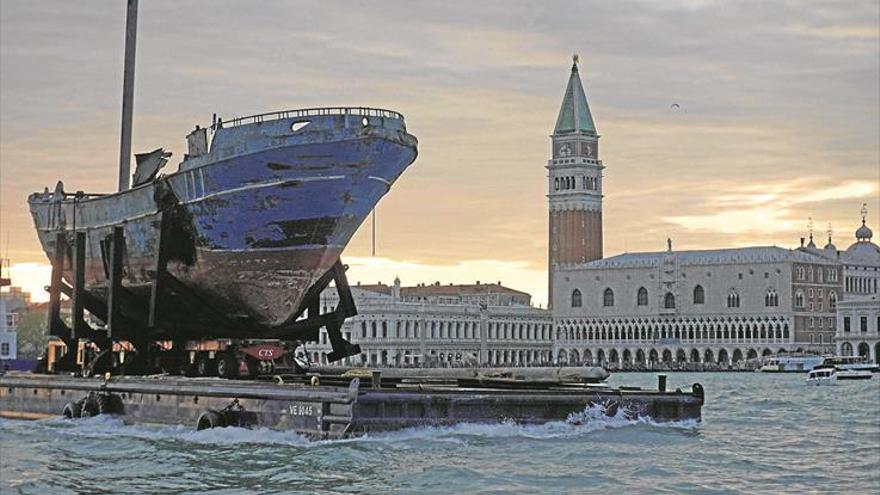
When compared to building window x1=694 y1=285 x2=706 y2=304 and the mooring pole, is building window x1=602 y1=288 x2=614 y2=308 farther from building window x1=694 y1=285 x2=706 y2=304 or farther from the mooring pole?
the mooring pole

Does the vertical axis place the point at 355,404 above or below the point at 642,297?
below

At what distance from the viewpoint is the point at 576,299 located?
17538 centimetres

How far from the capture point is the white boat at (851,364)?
122981 mm

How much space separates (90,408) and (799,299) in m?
128

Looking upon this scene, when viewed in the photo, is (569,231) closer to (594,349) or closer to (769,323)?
(594,349)

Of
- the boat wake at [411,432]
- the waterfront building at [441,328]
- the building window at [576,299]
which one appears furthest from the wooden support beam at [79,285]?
the building window at [576,299]

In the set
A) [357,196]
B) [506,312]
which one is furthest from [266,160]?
[506,312]

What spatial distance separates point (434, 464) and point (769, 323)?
446ft

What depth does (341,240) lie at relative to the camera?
129ft

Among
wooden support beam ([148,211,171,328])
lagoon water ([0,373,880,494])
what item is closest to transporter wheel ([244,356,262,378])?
wooden support beam ([148,211,171,328])

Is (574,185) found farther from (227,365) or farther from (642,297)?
(227,365)

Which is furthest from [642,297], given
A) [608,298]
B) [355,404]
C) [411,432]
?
[355,404]

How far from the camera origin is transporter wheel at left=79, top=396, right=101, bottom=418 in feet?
122

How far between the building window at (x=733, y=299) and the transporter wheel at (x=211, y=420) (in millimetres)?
132378
